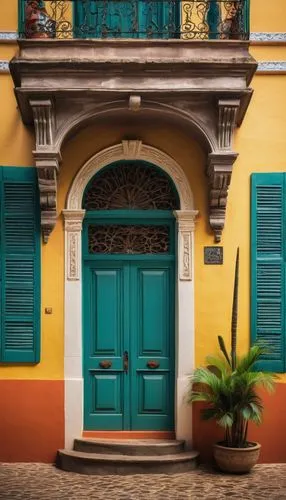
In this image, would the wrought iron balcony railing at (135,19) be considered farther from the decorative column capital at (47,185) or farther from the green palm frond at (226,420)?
the green palm frond at (226,420)

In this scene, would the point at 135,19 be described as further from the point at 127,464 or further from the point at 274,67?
the point at 127,464

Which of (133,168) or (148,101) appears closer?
(148,101)

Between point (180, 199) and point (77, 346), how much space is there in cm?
211

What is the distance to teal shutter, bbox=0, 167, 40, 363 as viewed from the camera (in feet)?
28.5

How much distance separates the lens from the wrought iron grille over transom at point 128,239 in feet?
29.2

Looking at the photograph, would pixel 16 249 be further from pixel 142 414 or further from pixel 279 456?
pixel 279 456

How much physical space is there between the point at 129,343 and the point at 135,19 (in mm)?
3764

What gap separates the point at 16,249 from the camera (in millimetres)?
8680

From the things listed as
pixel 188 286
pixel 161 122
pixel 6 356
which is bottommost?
pixel 6 356

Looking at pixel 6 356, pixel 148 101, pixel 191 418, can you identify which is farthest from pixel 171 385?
pixel 148 101

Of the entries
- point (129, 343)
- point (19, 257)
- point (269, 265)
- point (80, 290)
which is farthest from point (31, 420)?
point (269, 265)

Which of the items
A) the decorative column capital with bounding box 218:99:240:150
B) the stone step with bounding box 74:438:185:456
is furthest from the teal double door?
the decorative column capital with bounding box 218:99:240:150

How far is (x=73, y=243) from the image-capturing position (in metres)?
8.71

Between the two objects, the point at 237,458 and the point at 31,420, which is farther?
the point at 31,420
